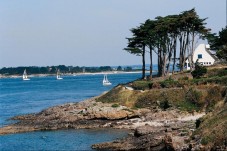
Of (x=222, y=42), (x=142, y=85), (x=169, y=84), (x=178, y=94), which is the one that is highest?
(x=222, y=42)

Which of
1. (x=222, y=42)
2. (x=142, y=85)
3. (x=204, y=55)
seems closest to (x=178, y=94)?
(x=142, y=85)

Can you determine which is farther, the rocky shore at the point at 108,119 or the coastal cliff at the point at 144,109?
the coastal cliff at the point at 144,109

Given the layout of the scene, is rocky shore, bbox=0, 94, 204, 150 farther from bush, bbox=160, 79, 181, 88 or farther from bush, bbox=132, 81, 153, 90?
bush, bbox=160, 79, 181, 88

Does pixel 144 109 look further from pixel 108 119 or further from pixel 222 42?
pixel 222 42

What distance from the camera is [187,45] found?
7462 centimetres

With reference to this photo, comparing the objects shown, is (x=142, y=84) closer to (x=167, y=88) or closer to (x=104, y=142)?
(x=167, y=88)

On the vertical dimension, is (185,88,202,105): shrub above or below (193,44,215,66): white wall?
below

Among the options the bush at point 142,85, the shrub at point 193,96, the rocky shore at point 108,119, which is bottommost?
the rocky shore at point 108,119

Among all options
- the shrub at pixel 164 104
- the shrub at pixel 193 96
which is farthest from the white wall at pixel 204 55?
the shrub at pixel 164 104

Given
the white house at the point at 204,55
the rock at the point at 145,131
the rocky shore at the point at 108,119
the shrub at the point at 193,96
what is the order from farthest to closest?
the white house at the point at 204,55, the shrub at the point at 193,96, the rocky shore at the point at 108,119, the rock at the point at 145,131

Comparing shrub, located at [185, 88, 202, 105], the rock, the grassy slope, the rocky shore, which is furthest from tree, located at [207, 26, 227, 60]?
the rock

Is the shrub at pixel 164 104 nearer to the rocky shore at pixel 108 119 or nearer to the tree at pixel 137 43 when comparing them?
the rocky shore at pixel 108 119

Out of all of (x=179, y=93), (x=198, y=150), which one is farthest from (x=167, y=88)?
(x=198, y=150)

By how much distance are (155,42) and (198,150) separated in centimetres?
4348
